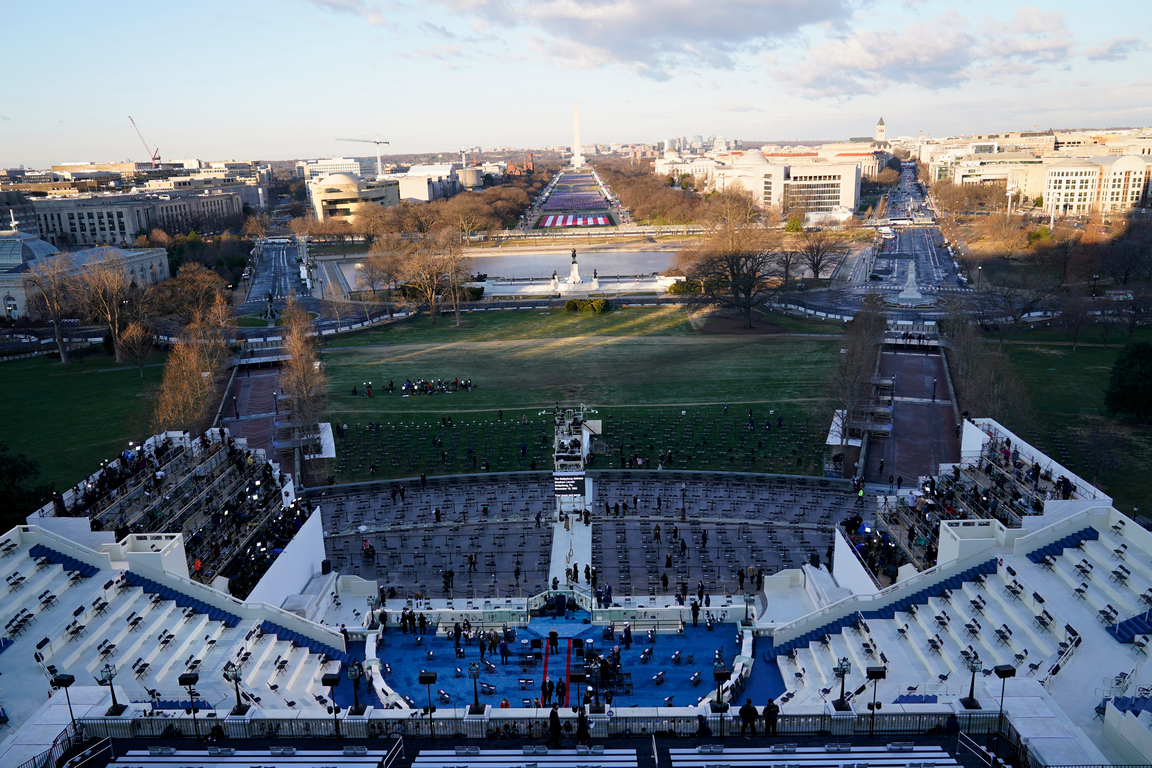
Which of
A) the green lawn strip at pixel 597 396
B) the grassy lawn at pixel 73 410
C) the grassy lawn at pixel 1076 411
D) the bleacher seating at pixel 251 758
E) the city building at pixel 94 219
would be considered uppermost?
the city building at pixel 94 219

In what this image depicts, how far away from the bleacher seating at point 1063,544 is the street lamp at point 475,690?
1493cm

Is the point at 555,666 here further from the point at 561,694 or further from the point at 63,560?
the point at 63,560

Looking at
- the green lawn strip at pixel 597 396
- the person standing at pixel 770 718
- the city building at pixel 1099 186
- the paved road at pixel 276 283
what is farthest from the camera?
the city building at pixel 1099 186

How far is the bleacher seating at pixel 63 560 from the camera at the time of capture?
2214 centimetres

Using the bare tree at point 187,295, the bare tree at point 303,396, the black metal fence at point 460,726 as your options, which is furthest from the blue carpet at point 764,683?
the bare tree at point 187,295

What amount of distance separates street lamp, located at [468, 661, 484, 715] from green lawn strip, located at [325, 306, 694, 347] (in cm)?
4805

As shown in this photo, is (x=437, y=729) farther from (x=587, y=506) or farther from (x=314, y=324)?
(x=314, y=324)

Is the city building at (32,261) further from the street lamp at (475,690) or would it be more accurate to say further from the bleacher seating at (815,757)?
the bleacher seating at (815,757)

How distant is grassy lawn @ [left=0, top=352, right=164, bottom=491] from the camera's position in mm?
40656

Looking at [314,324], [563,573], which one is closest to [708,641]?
[563,573]

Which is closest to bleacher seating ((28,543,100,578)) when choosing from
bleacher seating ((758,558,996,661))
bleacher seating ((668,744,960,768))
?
bleacher seating ((668,744,960,768))

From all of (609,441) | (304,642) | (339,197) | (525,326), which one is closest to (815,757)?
(304,642)

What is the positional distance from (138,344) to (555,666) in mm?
47310

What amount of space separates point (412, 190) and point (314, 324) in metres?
126
